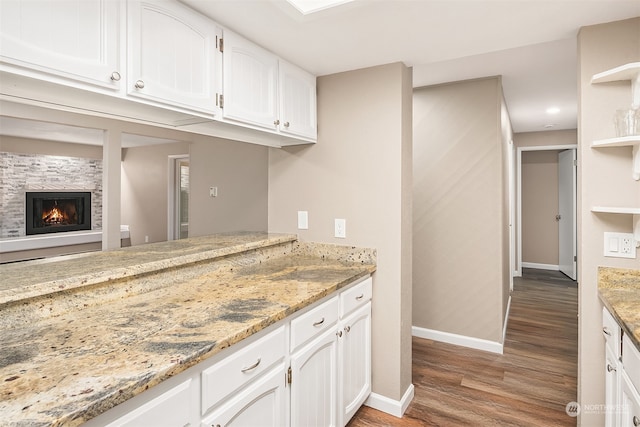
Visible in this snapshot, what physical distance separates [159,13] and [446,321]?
10.4 ft

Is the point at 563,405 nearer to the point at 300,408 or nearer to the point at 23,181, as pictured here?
the point at 300,408

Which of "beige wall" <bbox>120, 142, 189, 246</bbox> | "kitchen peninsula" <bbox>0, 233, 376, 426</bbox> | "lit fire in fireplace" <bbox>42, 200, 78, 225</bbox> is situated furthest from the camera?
"beige wall" <bbox>120, 142, 189, 246</bbox>

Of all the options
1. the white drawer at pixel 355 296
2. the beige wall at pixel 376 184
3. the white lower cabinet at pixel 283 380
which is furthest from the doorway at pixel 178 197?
the white lower cabinet at pixel 283 380

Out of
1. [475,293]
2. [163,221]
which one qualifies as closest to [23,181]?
[163,221]

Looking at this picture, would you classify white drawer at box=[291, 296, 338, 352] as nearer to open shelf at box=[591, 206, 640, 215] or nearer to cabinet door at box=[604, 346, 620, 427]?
cabinet door at box=[604, 346, 620, 427]

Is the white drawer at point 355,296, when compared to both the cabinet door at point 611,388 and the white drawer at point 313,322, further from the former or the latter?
the cabinet door at point 611,388

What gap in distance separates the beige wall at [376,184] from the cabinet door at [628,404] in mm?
1065

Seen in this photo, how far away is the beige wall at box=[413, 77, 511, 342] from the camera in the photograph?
304 centimetres

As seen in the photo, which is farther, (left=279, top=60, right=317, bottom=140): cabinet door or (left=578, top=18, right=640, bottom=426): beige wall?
(left=279, top=60, right=317, bottom=140): cabinet door

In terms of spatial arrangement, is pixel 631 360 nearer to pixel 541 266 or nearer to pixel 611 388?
pixel 611 388

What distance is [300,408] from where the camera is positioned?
151 cm

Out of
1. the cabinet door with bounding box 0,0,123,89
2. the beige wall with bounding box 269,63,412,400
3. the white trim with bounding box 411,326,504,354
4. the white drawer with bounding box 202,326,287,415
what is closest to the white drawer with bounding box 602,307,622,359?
the beige wall with bounding box 269,63,412,400

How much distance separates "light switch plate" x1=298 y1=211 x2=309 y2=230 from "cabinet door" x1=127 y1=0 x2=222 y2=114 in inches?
40.8

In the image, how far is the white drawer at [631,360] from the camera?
1.15 metres
